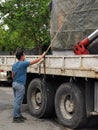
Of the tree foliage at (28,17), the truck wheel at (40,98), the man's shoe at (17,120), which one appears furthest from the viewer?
the tree foliage at (28,17)

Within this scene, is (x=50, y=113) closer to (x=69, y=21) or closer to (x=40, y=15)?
(x=69, y=21)

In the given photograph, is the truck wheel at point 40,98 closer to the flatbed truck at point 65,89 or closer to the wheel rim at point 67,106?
the flatbed truck at point 65,89

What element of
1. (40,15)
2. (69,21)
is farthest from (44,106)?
(40,15)

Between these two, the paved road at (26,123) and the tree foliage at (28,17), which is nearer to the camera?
the paved road at (26,123)

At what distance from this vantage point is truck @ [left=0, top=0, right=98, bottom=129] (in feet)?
29.0

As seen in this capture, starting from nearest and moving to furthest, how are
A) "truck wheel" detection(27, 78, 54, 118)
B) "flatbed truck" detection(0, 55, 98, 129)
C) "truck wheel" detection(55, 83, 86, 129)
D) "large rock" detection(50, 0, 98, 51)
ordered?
"flatbed truck" detection(0, 55, 98, 129) → "truck wheel" detection(55, 83, 86, 129) → "truck wheel" detection(27, 78, 54, 118) → "large rock" detection(50, 0, 98, 51)

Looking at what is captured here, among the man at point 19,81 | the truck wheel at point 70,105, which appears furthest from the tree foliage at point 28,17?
the truck wheel at point 70,105

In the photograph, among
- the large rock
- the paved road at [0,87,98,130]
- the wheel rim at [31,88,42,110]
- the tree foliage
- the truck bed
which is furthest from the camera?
the tree foliage

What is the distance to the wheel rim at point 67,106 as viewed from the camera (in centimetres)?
962

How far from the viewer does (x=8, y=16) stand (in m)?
29.0

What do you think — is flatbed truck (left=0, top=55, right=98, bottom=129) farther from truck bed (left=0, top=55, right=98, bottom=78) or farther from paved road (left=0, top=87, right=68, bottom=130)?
paved road (left=0, top=87, right=68, bottom=130)

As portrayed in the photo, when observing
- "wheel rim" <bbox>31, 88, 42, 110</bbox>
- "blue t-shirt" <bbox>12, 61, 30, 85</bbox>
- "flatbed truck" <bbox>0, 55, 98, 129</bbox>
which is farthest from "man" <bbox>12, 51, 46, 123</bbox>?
"wheel rim" <bbox>31, 88, 42, 110</bbox>

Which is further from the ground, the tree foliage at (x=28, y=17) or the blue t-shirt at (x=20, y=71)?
the tree foliage at (x=28, y=17)

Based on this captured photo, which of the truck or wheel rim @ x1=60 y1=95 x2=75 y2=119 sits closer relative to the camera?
the truck
